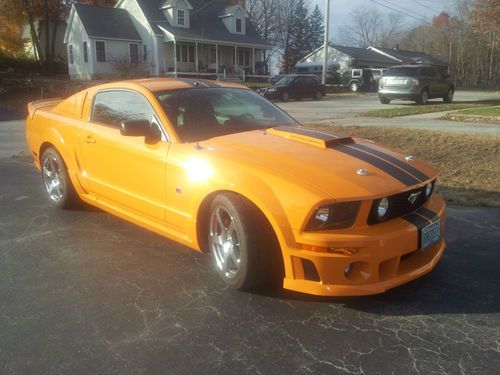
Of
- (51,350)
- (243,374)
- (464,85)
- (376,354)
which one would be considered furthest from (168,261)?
(464,85)

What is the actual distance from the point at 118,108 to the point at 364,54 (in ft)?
176

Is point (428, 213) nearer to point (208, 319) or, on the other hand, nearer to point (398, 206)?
point (398, 206)

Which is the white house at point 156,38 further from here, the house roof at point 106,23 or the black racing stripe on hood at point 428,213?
the black racing stripe on hood at point 428,213

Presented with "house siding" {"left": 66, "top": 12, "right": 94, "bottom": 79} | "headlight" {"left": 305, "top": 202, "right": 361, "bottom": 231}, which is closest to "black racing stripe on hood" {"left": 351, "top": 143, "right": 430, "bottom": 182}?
"headlight" {"left": 305, "top": 202, "right": 361, "bottom": 231}

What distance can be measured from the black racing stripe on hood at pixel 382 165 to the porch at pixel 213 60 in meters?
32.1

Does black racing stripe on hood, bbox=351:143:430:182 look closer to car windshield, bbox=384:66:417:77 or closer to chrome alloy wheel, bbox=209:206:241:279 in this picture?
chrome alloy wheel, bbox=209:206:241:279

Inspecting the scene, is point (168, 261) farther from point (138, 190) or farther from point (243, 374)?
point (243, 374)

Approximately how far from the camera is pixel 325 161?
3.21 metres

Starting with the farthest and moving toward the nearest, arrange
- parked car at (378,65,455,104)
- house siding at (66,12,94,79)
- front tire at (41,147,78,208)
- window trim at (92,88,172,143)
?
house siding at (66,12,94,79), parked car at (378,65,455,104), front tire at (41,147,78,208), window trim at (92,88,172,143)

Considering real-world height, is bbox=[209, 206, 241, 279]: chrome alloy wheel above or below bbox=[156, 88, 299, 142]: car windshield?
below

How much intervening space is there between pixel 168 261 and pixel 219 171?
1.03 meters

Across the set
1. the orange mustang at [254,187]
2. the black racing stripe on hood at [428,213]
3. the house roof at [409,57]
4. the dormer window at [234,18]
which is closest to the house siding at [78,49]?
the dormer window at [234,18]

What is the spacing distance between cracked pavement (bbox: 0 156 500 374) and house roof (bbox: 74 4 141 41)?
33.4m

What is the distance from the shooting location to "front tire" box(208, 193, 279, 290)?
3064 millimetres
